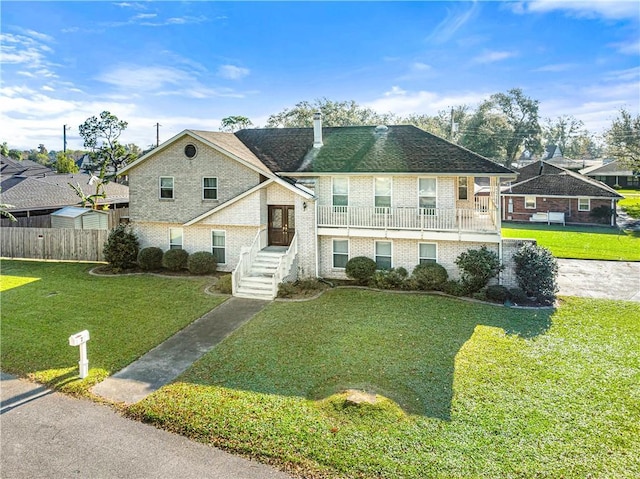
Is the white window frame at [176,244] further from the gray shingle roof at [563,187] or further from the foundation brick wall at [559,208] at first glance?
the foundation brick wall at [559,208]

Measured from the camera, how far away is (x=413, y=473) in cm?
610

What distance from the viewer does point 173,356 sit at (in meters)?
10.4

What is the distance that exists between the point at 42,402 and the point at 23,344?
11.9 feet

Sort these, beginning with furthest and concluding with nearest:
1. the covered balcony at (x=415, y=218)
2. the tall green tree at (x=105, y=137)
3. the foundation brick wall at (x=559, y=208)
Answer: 1. the tall green tree at (x=105, y=137)
2. the foundation brick wall at (x=559, y=208)
3. the covered balcony at (x=415, y=218)

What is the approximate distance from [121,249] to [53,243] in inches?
246

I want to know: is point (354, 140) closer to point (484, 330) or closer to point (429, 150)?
point (429, 150)

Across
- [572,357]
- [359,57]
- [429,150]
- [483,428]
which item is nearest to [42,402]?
[483,428]

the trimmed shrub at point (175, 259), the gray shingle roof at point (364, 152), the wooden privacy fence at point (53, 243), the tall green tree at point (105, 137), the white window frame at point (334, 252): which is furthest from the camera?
the tall green tree at point (105, 137)

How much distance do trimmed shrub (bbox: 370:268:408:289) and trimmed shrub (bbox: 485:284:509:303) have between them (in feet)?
10.9

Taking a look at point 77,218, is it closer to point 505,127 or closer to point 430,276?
point 430,276

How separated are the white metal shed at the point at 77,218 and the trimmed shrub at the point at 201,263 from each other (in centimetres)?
1241

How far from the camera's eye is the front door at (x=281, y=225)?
18828 millimetres

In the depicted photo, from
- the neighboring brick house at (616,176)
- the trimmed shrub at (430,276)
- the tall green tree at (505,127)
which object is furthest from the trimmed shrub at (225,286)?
the tall green tree at (505,127)

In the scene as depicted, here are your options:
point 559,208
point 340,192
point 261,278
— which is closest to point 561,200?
point 559,208
